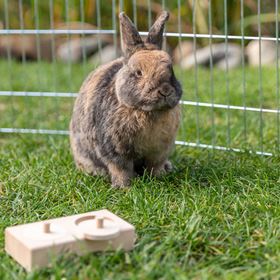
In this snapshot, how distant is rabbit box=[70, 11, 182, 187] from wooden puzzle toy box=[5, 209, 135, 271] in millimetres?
834

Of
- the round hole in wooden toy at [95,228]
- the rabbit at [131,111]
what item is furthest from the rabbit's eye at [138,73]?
the round hole in wooden toy at [95,228]

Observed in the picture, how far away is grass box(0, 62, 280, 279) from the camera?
2.79 metres

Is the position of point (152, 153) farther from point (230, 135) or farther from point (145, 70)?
point (230, 135)

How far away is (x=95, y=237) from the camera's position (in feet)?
9.31

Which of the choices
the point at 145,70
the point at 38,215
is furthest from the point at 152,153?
the point at 38,215

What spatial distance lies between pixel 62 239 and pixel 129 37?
136 centimetres

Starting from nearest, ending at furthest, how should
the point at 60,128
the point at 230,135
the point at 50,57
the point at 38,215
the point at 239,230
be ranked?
1. the point at 239,230
2. the point at 38,215
3. the point at 230,135
4. the point at 60,128
5. the point at 50,57

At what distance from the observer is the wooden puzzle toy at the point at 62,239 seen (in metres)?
2.78

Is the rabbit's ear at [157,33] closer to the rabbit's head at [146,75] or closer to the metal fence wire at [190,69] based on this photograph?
the rabbit's head at [146,75]

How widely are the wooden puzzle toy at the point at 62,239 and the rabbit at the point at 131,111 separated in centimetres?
83

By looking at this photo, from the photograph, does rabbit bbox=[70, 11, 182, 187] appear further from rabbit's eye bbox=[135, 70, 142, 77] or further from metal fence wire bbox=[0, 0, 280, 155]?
metal fence wire bbox=[0, 0, 280, 155]

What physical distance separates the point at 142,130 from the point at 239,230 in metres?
0.89

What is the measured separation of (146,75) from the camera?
11.8 feet

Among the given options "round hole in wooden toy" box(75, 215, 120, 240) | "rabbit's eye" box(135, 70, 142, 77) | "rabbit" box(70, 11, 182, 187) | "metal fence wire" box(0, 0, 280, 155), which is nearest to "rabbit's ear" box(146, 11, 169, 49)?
"rabbit" box(70, 11, 182, 187)
